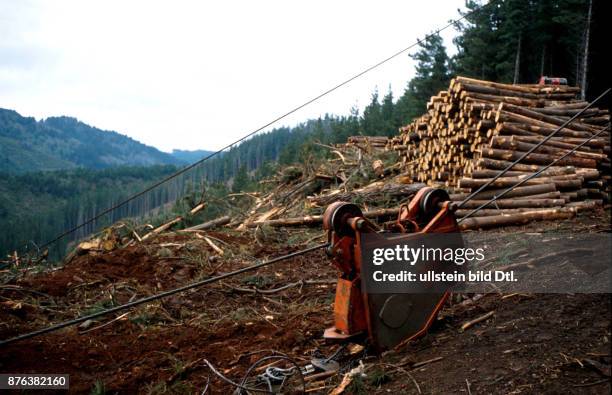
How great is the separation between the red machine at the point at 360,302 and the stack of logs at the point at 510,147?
14.4 ft

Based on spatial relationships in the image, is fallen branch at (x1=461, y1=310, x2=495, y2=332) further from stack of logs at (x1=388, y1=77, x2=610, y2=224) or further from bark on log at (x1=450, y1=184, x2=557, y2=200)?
bark on log at (x1=450, y1=184, x2=557, y2=200)

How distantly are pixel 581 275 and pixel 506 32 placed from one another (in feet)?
95.4

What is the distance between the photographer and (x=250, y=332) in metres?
4.59

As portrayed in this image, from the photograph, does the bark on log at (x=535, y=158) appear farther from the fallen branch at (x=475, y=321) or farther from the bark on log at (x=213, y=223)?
the bark on log at (x=213, y=223)

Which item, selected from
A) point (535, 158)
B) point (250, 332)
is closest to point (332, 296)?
point (250, 332)

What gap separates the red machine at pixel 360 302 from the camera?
3.26 m

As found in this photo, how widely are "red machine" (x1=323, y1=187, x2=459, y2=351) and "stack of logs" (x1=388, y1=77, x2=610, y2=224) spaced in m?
4.40

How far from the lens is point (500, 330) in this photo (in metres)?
3.32

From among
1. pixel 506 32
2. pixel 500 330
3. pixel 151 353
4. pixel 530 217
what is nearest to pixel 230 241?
pixel 151 353

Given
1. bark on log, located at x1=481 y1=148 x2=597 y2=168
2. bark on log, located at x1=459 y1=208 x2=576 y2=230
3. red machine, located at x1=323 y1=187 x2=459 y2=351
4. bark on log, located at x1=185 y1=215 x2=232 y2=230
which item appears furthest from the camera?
bark on log, located at x1=185 y1=215 x2=232 y2=230

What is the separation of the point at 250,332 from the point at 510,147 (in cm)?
612

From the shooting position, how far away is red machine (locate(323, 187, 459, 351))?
326 cm

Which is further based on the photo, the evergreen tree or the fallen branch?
the evergreen tree

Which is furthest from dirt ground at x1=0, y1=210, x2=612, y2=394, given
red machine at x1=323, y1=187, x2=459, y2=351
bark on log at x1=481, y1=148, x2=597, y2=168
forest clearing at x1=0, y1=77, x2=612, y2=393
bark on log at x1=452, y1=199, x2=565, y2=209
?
bark on log at x1=481, y1=148, x2=597, y2=168
